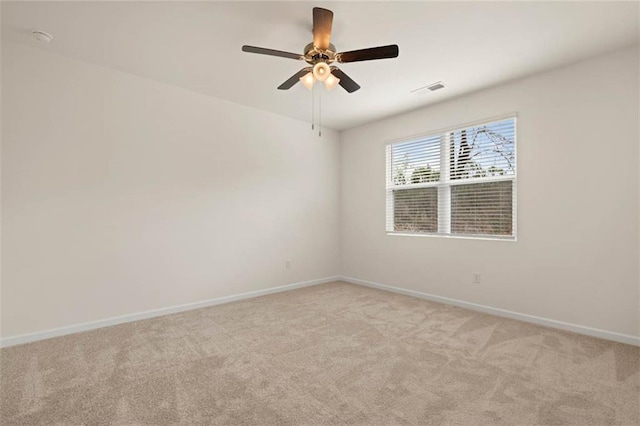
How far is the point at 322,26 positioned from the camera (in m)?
2.13

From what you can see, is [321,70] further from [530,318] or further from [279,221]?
[530,318]

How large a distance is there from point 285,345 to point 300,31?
8.62ft

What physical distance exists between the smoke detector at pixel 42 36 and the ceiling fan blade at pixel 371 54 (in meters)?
2.42

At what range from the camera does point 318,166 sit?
16.9ft

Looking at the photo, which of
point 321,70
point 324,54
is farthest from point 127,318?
point 324,54

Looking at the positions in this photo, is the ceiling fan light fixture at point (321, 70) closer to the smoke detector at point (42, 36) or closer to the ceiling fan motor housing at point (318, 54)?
the ceiling fan motor housing at point (318, 54)

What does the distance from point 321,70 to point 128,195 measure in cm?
243

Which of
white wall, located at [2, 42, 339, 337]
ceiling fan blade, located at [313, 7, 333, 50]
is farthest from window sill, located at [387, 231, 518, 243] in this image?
ceiling fan blade, located at [313, 7, 333, 50]

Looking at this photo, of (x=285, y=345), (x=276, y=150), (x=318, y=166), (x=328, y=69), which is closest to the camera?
(x=328, y=69)

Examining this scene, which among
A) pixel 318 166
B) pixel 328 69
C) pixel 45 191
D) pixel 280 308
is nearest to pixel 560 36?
pixel 328 69

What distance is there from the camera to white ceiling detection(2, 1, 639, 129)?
2.26 metres

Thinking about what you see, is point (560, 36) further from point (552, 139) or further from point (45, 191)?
point (45, 191)

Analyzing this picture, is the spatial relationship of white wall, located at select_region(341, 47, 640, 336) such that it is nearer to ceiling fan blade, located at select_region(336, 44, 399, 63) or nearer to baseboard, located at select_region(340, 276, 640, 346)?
baseboard, located at select_region(340, 276, 640, 346)

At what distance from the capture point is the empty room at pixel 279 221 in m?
2.05
